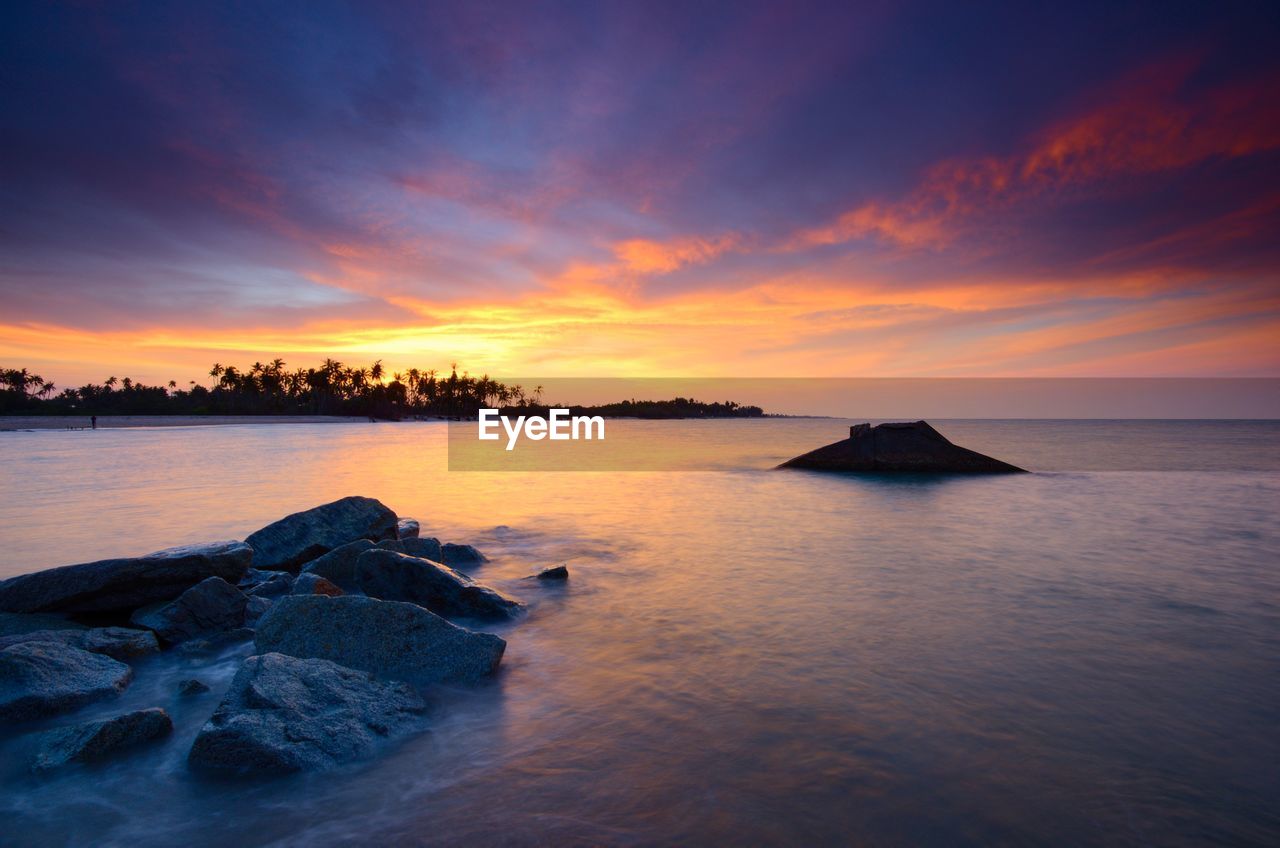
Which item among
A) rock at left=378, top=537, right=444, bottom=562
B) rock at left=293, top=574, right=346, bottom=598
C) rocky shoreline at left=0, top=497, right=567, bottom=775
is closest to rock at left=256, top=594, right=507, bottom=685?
rocky shoreline at left=0, top=497, right=567, bottom=775

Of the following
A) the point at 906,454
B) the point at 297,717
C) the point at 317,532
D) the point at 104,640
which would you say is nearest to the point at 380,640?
the point at 297,717

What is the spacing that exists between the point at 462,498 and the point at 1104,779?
715 inches

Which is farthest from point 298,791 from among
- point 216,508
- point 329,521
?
point 216,508

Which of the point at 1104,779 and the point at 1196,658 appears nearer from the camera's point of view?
the point at 1104,779

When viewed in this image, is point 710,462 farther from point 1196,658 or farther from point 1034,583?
point 1196,658

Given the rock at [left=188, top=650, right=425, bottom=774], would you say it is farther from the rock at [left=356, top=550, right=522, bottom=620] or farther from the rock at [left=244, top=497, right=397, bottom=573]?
the rock at [left=244, top=497, right=397, bottom=573]

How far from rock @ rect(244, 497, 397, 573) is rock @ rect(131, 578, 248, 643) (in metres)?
3.05

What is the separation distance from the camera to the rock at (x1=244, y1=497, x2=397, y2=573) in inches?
410

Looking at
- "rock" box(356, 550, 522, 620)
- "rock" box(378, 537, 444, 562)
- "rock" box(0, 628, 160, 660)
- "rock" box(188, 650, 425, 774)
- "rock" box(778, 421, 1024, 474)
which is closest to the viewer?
"rock" box(188, 650, 425, 774)

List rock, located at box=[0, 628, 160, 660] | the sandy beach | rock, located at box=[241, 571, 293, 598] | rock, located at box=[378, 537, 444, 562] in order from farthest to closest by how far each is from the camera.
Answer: the sandy beach → rock, located at box=[378, 537, 444, 562] → rock, located at box=[241, 571, 293, 598] → rock, located at box=[0, 628, 160, 660]

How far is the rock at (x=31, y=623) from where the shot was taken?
6.52m

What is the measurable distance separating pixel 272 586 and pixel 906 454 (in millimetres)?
21343

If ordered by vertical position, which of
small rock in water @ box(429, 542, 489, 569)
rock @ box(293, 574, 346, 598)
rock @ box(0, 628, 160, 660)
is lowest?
small rock in water @ box(429, 542, 489, 569)

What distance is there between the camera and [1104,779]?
13.4 ft
